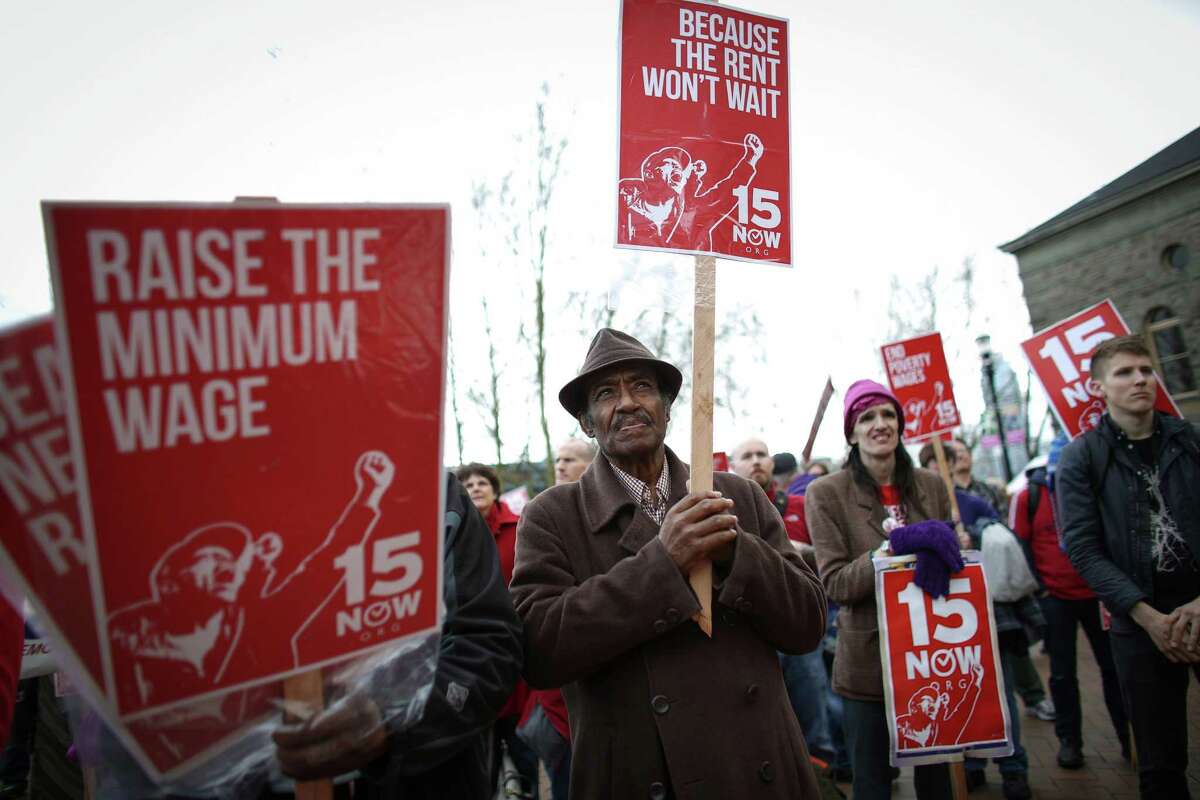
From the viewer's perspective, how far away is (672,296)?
7.71 feet

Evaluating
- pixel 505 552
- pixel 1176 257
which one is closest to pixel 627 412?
pixel 505 552

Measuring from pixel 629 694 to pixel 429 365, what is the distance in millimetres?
1183

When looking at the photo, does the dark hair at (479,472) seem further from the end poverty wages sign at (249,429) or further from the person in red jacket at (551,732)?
the end poverty wages sign at (249,429)

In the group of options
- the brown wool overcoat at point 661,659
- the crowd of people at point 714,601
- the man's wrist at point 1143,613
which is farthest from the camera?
the man's wrist at point 1143,613

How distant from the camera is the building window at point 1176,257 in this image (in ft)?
65.3

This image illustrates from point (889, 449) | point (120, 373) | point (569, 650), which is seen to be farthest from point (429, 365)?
point (889, 449)

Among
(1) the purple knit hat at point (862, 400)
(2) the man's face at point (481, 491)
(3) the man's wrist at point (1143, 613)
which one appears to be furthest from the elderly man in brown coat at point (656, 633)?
(2) the man's face at point (481, 491)

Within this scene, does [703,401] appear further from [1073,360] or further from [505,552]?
[1073,360]

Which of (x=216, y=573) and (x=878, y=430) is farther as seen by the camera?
(x=878, y=430)

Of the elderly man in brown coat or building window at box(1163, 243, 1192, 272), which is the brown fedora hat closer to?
the elderly man in brown coat

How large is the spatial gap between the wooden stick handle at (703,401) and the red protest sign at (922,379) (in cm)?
397

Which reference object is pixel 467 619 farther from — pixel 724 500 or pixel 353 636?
pixel 724 500

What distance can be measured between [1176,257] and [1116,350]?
22.0 m

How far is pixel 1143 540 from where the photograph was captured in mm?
3094
